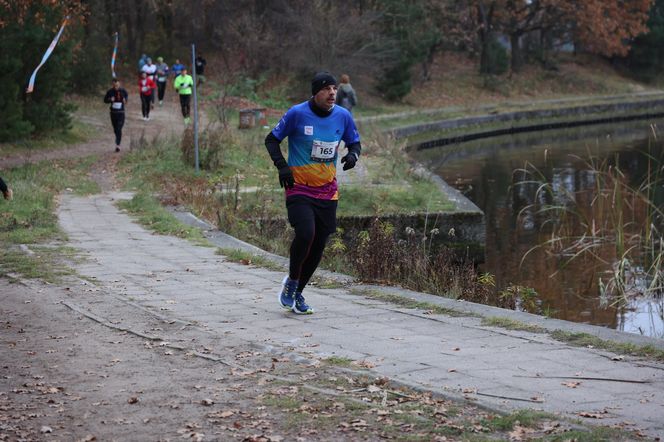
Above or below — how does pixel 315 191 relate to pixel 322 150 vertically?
below

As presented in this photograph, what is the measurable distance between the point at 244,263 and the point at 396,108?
31630 mm

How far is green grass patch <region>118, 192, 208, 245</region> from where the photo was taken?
13297 millimetres

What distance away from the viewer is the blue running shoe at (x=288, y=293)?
8.37m

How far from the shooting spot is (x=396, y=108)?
42219 mm

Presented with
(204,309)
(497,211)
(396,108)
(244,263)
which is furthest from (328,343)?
(396,108)

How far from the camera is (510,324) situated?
7.83m

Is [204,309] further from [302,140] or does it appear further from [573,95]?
[573,95]

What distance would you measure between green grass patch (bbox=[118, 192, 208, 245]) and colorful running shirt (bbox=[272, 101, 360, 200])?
459 cm

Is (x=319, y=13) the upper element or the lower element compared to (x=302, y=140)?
upper

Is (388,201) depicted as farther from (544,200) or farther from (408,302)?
(408,302)

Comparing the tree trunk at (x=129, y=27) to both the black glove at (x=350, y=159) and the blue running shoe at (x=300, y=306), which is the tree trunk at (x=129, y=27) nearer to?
the black glove at (x=350, y=159)

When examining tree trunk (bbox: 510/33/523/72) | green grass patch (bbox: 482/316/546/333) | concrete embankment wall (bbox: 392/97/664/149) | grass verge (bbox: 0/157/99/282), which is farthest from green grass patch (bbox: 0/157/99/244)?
tree trunk (bbox: 510/33/523/72)

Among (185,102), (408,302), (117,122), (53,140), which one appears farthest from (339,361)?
(185,102)

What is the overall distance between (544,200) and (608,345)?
16.3 m
